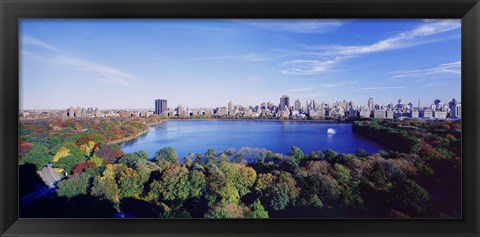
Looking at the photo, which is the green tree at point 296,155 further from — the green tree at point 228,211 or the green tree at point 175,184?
the green tree at point 175,184

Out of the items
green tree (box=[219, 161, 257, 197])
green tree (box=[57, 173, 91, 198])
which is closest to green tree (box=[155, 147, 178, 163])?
green tree (box=[219, 161, 257, 197])

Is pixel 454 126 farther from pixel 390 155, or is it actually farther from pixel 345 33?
pixel 345 33

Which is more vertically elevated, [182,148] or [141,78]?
[141,78]

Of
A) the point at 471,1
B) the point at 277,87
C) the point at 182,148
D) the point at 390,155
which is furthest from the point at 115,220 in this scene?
the point at 471,1

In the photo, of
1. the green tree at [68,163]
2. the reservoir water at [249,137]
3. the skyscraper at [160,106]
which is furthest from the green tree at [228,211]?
Result: the green tree at [68,163]

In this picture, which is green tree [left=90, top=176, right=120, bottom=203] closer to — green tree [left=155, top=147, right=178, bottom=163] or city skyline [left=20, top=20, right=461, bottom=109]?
green tree [left=155, top=147, right=178, bottom=163]

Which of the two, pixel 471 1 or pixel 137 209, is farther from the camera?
pixel 137 209

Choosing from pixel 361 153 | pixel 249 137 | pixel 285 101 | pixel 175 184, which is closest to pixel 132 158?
pixel 175 184
